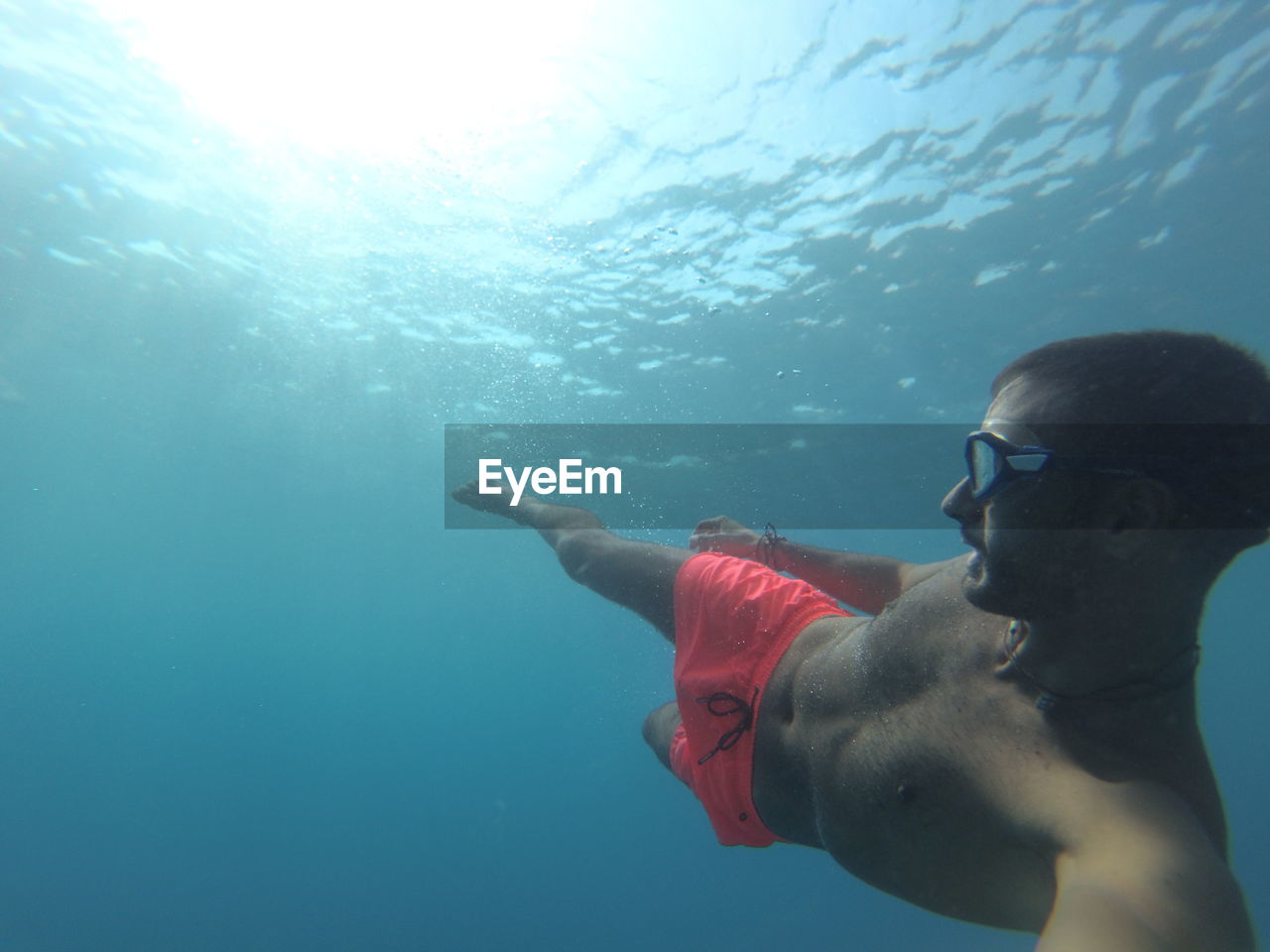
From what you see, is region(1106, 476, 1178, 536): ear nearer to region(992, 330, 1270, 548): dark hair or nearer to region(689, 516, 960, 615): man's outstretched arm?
region(992, 330, 1270, 548): dark hair

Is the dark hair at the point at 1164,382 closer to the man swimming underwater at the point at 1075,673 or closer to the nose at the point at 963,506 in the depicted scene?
the man swimming underwater at the point at 1075,673

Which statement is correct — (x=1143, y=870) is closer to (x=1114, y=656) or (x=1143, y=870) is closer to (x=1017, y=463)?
(x=1114, y=656)

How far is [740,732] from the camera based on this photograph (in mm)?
3230

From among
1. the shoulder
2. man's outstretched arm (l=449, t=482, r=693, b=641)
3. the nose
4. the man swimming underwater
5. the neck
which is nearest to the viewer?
the shoulder

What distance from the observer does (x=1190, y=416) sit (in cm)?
175

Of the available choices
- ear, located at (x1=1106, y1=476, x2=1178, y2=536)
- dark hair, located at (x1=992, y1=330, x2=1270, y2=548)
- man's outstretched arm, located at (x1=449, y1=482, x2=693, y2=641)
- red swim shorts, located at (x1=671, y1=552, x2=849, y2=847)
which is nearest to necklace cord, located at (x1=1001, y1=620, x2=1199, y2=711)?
dark hair, located at (x1=992, y1=330, x2=1270, y2=548)

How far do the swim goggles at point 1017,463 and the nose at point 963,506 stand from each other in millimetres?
25

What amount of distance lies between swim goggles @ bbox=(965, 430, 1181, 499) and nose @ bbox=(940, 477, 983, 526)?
3 cm

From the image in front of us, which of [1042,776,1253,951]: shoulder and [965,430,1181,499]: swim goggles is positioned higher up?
[965,430,1181,499]: swim goggles

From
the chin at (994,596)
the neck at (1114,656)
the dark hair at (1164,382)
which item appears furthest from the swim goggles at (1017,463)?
the neck at (1114,656)

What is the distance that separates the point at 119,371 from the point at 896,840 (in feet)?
107

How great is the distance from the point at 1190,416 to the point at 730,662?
2.33 meters

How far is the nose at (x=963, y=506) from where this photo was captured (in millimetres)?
2107

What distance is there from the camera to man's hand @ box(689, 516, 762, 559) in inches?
195
